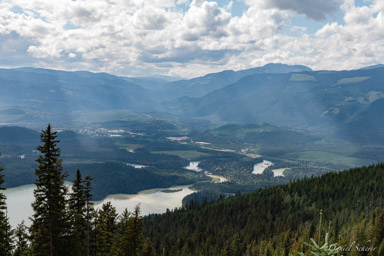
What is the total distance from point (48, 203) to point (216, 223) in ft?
412

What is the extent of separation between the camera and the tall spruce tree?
117 feet

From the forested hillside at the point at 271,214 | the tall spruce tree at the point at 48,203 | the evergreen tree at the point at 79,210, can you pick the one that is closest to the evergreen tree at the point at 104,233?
the evergreen tree at the point at 79,210

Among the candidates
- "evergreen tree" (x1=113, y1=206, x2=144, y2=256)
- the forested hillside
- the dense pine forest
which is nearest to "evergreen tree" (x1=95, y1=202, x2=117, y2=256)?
the dense pine forest

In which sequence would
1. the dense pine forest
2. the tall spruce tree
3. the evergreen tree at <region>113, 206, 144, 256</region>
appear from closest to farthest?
the tall spruce tree → the dense pine forest → the evergreen tree at <region>113, 206, 144, 256</region>

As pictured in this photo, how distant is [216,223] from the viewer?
502ft

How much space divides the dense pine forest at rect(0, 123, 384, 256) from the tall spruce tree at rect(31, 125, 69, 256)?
108 mm

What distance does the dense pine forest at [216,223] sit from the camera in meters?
37.4

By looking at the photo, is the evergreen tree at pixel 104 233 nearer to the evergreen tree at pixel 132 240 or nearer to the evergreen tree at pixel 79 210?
the evergreen tree at pixel 132 240

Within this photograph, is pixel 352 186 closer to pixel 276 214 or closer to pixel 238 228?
pixel 276 214

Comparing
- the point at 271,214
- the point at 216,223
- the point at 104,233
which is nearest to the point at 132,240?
the point at 104,233

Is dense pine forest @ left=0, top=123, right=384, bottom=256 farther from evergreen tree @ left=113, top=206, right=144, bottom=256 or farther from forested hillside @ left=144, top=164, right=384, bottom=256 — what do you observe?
forested hillside @ left=144, top=164, right=384, bottom=256

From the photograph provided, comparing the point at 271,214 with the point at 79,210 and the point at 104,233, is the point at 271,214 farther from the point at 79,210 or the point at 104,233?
the point at 79,210

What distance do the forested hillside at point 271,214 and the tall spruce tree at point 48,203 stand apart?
72109 mm

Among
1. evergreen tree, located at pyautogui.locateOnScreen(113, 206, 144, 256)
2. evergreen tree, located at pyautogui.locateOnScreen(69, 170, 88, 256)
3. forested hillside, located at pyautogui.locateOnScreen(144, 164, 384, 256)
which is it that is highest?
evergreen tree, located at pyautogui.locateOnScreen(69, 170, 88, 256)
